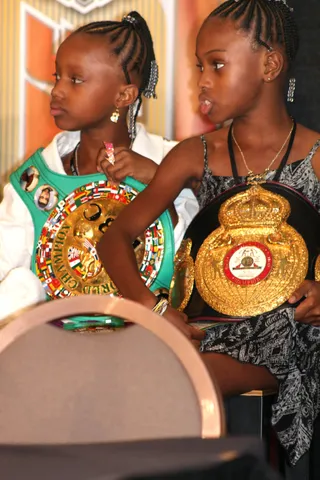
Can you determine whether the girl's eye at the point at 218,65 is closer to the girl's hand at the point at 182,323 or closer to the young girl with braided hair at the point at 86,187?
the young girl with braided hair at the point at 86,187

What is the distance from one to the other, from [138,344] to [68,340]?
10 centimetres

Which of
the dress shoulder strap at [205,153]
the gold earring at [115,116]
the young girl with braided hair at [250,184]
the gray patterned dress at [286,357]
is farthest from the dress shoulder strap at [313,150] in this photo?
the gold earring at [115,116]

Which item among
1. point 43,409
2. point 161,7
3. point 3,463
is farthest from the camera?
point 161,7

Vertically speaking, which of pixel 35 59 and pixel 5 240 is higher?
pixel 35 59

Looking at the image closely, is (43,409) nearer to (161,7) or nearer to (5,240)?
(5,240)

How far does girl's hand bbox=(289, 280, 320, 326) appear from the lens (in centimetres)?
184

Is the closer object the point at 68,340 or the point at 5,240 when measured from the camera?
the point at 68,340

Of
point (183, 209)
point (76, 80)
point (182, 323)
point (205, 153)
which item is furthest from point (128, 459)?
point (76, 80)

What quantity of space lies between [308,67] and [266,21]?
0.36m

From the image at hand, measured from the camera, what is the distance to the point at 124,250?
2.06 metres

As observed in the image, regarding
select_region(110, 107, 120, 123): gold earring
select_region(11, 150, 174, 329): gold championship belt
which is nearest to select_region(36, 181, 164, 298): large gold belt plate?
select_region(11, 150, 174, 329): gold championship belt

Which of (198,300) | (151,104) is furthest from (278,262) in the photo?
(151,104)

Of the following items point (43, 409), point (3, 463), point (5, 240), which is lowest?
point (5, 240)

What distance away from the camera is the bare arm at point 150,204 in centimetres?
206
